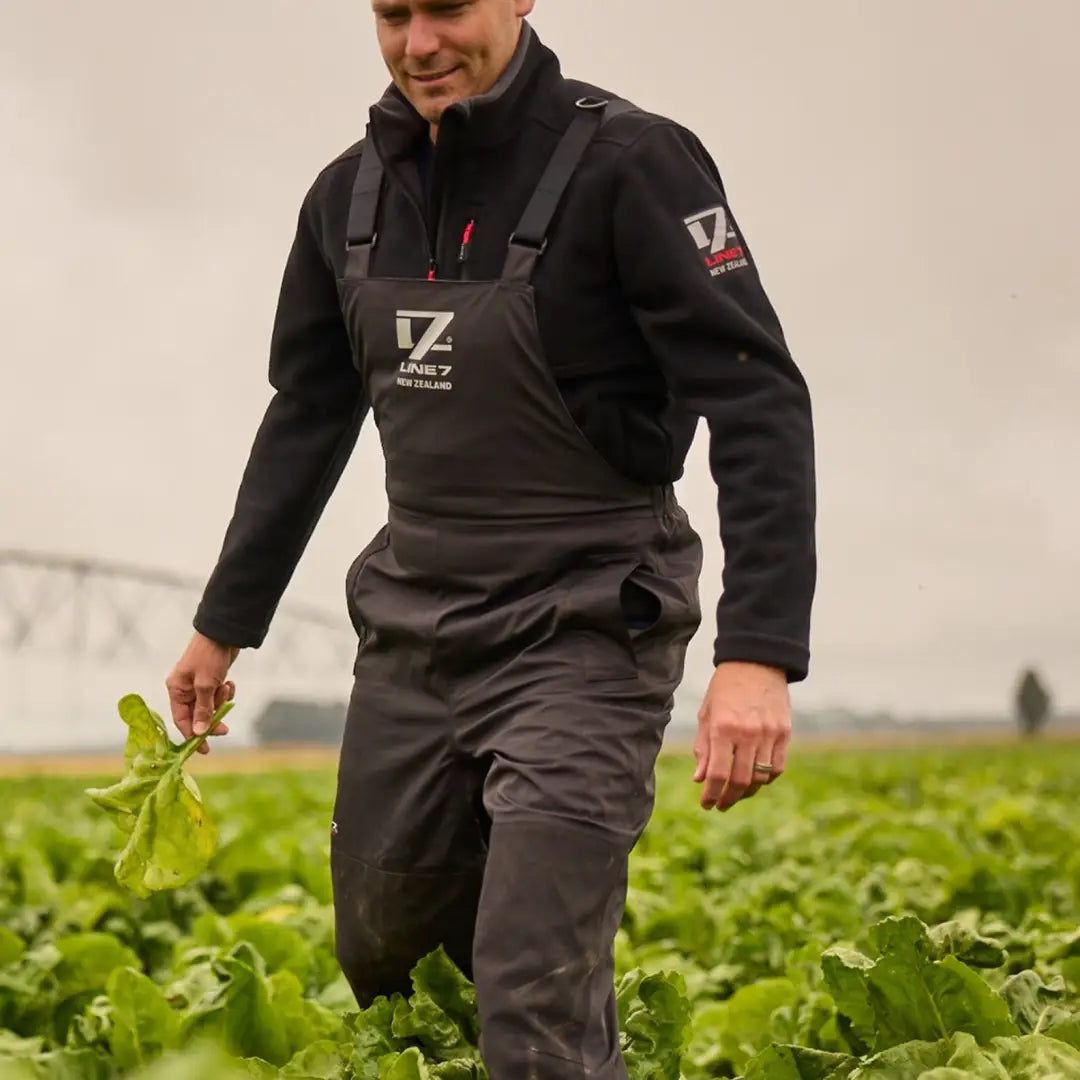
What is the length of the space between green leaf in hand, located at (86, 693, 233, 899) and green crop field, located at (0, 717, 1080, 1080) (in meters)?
0.06

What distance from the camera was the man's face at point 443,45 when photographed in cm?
285

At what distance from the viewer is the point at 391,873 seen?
2.97 m

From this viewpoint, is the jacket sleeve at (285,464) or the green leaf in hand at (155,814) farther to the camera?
the jacket sleeve at (285,464)

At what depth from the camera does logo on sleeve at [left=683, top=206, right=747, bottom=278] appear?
2.79 metres

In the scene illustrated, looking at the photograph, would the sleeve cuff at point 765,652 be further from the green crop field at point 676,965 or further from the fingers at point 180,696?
the fingers at point 180,696

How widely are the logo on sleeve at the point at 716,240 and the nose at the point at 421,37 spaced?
0.45 metres

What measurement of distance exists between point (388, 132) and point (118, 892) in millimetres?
3486

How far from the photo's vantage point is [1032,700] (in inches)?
2837

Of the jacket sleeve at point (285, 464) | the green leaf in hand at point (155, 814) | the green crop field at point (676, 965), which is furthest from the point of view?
the jacket sleeve at point (285, 464)

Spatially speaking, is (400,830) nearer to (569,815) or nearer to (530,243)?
(569,815)

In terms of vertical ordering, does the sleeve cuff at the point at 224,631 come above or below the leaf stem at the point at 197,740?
above

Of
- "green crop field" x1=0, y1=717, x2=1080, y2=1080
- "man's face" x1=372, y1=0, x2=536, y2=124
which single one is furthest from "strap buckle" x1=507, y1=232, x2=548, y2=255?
"green crop field" x1=0, y1=717, x2=1080, y2=1080

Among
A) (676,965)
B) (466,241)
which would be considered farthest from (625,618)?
(676,965)

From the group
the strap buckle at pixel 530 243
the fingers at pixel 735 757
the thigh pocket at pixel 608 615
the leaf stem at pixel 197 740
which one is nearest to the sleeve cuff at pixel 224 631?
the leaf stem at pixel 197 740
